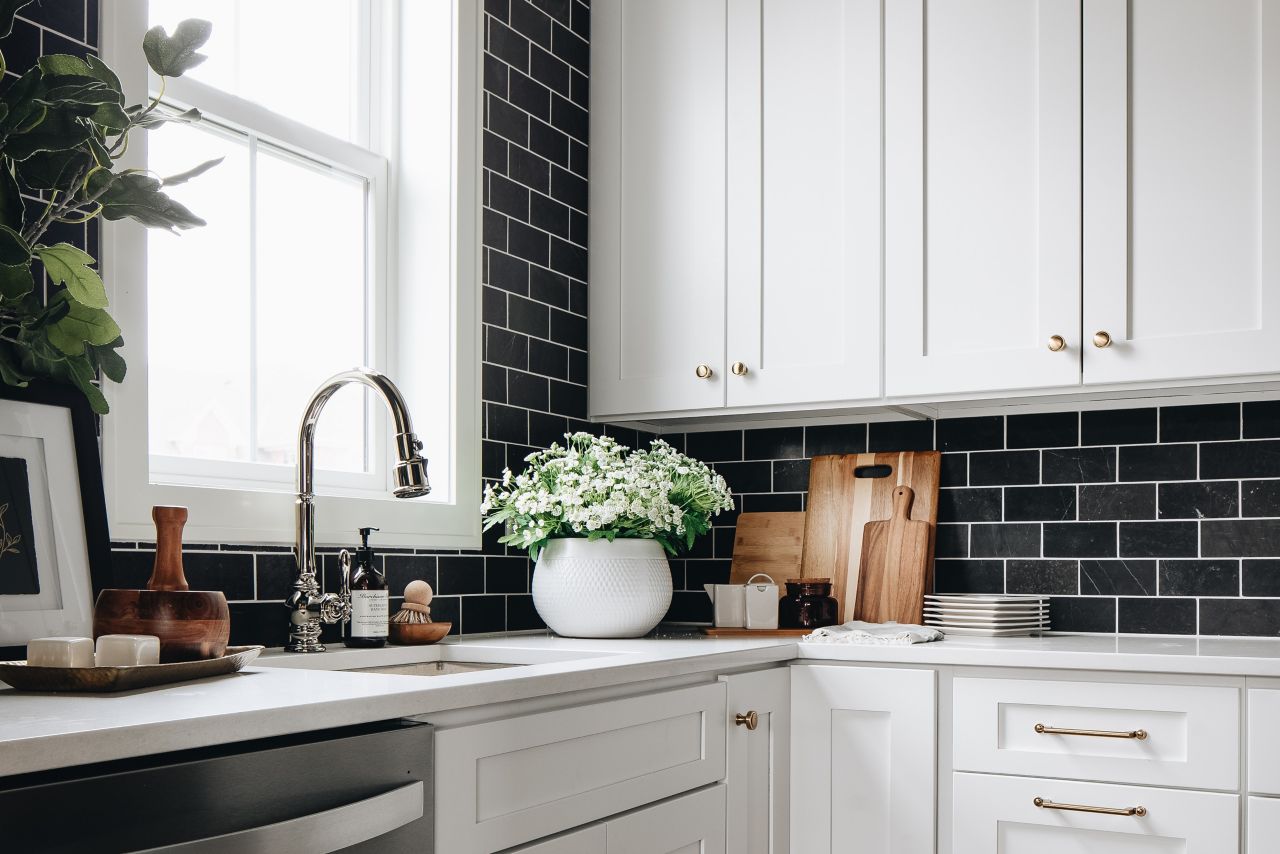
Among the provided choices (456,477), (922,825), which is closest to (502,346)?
(456,477)

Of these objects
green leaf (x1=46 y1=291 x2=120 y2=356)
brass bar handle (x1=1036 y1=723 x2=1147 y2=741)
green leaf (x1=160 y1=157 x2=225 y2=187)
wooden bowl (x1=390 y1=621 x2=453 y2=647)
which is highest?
green leaf (x1=160 y1=157 x2=225 y2=187)

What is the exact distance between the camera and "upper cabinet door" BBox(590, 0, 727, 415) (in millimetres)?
2947

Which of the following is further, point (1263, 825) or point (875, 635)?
point (875, 635)

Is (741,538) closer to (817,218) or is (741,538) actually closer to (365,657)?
(817,218)

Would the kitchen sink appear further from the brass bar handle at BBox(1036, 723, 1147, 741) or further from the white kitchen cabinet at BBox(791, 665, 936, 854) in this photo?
the brass bar handle at BBox(1036, 723, 1147, 741)

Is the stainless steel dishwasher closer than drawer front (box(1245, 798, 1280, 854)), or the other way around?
the stainless steel dishwasher

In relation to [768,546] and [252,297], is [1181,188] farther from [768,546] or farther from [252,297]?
[252,297]

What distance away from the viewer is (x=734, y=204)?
292 cm

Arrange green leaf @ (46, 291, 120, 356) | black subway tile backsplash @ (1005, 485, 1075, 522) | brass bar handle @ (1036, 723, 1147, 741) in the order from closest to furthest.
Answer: green leaf @ (46, 291, 120, 356) → brass bar handle @ (1036, 723, 1147, 741) → black subway tile backsplash @ (1005, 485, 1075, 522)

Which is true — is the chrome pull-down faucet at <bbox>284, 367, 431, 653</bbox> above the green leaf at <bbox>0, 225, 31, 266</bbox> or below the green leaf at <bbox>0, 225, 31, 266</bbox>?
below

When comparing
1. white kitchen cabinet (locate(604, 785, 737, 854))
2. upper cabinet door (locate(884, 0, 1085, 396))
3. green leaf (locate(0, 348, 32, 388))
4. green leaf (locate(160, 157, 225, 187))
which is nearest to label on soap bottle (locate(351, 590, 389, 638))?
white kitchen cabinet (locate(604, 785, 737, 854))

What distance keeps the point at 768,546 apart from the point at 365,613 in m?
1.23

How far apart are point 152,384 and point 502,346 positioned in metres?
0.87

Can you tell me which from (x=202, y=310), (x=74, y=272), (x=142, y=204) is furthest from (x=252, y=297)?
(x=74, y=272)
